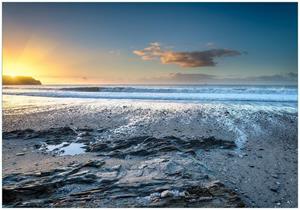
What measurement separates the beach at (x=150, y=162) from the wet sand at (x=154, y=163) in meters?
0.01

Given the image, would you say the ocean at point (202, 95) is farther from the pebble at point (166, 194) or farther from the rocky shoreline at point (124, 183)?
the pebble at point (166, 194)

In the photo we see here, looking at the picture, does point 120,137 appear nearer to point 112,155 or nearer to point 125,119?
point 112,155

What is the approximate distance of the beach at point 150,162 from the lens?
309cm

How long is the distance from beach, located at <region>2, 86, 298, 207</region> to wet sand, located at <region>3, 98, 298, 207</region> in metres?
0.01

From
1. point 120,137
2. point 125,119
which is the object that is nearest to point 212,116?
point 125,119

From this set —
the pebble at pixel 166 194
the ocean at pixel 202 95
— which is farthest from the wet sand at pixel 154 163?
the ocean at pixel 202 95

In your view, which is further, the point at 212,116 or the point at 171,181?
the point at 212,116

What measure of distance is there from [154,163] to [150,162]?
0.08 meters

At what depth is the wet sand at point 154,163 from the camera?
3.09 meters

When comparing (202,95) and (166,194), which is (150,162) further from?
(202,95)

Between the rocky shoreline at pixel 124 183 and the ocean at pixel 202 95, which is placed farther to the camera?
the ocean at pixel 202 95

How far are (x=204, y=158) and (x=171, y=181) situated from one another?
1.19 meters

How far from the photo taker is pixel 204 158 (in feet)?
14.3

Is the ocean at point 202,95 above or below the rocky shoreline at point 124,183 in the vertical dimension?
above
